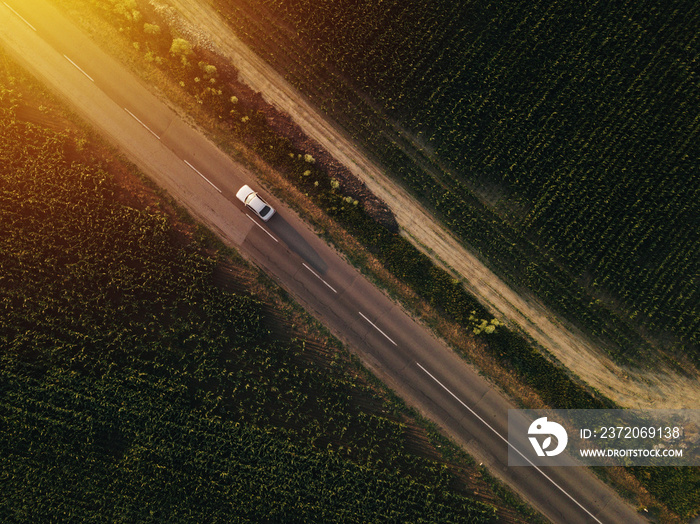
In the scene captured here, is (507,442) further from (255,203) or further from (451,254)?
(255,203)

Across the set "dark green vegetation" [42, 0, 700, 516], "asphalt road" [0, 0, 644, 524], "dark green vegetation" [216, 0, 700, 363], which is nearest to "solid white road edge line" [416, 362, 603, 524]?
"asphalt road" [0, 0, 644, 524]

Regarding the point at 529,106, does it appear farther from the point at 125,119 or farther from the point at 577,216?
the point at 125,119

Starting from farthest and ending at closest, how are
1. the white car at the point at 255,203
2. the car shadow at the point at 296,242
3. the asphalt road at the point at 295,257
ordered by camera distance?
the car shadow at the point at 296,242 → the white car at the point at 255,203 → the asphalt road at the point at 295,257

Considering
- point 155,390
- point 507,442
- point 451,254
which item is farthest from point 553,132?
point 155,390

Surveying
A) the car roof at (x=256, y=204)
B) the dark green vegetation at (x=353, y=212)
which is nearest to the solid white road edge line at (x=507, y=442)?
the dark green vegetation at (x=353, y=212)

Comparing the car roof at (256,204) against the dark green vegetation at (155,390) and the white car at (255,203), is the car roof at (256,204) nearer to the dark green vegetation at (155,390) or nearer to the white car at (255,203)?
the white car at (255,203)

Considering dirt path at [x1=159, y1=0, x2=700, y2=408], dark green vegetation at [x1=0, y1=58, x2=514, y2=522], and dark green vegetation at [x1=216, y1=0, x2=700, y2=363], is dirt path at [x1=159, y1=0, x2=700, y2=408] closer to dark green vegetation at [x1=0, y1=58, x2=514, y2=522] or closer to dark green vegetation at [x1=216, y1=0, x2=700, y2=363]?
dark green vegetation at [x1=216, y1=0, x2=700, y2=363]
